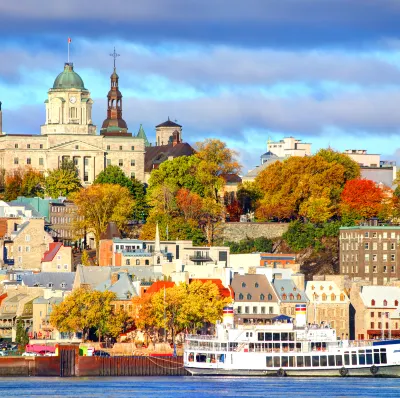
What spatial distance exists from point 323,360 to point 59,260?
196 feet

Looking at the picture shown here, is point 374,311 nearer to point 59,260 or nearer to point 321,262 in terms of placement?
point 321,262

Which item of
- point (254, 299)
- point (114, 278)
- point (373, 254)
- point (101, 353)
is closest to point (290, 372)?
point (101, 353)

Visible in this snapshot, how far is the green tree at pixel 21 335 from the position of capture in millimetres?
163663

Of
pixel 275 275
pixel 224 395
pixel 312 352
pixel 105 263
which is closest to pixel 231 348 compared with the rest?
pixel 312 352

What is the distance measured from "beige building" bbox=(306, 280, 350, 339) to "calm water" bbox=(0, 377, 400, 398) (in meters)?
28.0

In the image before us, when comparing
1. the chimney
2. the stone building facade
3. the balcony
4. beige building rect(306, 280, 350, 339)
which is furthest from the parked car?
the stone building facade

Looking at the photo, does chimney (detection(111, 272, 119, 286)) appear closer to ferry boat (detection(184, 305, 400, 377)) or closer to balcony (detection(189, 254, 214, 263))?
balcony (detection(189, 254, 214, 263))

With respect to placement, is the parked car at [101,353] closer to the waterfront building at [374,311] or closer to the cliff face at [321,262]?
the waterfront building at [374,311]

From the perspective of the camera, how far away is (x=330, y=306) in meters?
169

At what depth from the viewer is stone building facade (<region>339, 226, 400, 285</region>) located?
632 ft

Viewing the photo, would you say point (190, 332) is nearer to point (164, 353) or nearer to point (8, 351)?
point (164, 353)

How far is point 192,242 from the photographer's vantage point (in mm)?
199750

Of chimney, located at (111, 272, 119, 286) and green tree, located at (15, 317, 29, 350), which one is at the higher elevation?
chimney, located at (111, 272, 119, 286)

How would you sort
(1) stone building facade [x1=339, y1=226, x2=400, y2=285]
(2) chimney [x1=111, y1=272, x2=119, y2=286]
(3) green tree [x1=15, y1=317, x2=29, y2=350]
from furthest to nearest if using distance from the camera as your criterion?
(1) stone building facade [x1=339, y1=226, x2=400, y2=285]
(2) chimney [x1=111, y1=272, x2=119, y2=286]
(3) green tree [x1=15, y1=317, x2=29, y2=350]
